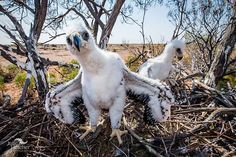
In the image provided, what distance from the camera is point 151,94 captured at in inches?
137

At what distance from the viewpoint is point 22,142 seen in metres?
3.22

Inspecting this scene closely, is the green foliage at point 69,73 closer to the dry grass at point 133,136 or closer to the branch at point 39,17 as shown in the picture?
the branch at point 39,17

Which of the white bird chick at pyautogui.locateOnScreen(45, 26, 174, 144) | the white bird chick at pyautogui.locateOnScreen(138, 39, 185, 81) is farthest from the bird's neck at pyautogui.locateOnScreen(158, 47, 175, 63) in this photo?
the white bird chick at pyautogui.locateOnScreen(45, 26, 174, 144)

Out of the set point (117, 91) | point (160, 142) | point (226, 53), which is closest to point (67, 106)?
point (117, 91)

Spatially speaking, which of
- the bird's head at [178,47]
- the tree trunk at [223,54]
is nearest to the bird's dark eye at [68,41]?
the bird's head at [178,47]

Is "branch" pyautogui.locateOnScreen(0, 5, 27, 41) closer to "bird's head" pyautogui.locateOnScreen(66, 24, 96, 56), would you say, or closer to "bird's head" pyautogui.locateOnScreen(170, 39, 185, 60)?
"bird's head" pyautogui.locateOnScreen(66, 24, 96, 56)

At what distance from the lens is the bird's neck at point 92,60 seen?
126 inches

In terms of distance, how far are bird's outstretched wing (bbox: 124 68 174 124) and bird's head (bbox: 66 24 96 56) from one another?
0.57m

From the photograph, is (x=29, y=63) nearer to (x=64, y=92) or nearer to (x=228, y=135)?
(x=64, y=92)

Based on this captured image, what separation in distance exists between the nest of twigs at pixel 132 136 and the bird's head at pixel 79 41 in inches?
36.2

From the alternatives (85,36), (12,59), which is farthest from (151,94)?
(12,59)

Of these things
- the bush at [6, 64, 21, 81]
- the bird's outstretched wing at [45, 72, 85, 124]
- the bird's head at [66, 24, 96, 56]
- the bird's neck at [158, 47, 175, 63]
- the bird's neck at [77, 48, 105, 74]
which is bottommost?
the bush at [6, 64, 21, 81]

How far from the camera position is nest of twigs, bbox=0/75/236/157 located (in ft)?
10.5

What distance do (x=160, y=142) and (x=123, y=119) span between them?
713mm
